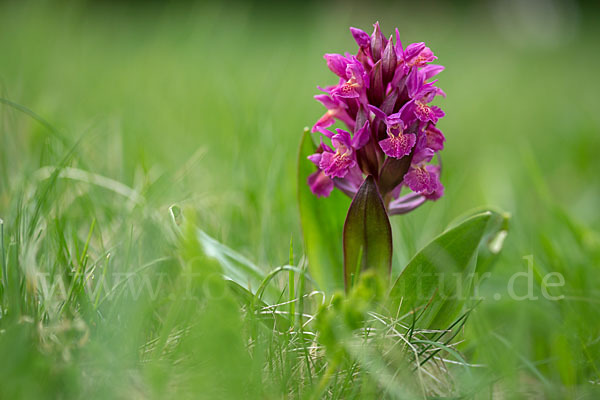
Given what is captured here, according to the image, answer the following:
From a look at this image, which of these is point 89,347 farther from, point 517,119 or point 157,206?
point 517,119

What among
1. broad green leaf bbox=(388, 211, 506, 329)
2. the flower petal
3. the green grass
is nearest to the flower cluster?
the flower petal

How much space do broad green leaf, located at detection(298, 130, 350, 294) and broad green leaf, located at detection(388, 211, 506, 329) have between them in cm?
26

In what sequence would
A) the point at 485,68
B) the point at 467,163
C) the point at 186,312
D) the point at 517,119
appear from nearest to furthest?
the point at 186,312 < the point at 467,163 < the point at 517,119 < the point at 485,68

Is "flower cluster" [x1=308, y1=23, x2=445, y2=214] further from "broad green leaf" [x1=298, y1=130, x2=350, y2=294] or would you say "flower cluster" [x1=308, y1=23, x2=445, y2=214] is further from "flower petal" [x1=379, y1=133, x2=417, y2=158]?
"broad green leaf" [x1=298, y1=130, x2=350, y2=294]

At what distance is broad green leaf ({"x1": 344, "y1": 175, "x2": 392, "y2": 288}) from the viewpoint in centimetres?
122

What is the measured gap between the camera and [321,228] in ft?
4.98

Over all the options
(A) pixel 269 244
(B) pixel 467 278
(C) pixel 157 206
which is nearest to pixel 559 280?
(B) pixel 467 278

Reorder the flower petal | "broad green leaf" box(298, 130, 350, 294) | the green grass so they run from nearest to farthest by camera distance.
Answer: the green grass → the flower petal → "broad green leaf" box(298, 130, 350, 294)

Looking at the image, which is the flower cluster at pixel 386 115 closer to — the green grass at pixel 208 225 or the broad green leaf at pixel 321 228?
the broad green leaf at pixel 321 228

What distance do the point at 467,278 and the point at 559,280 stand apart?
563 millimetres

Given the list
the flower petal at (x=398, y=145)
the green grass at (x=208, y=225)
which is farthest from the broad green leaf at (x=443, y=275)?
the flower petal at (x=398, y=145)

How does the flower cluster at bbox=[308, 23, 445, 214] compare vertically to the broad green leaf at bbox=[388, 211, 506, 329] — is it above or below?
above

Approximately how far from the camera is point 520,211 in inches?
92.2

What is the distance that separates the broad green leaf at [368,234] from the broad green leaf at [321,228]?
141 millimetres
